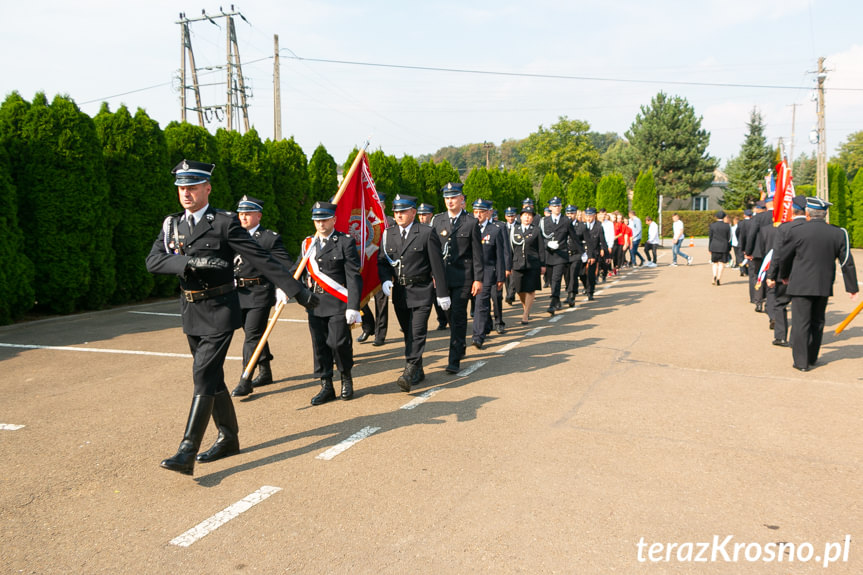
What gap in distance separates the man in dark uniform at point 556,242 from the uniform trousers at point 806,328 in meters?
5.14

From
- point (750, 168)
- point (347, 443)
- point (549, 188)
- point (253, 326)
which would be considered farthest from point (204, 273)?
point (750, 168)

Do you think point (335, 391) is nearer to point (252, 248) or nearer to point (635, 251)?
point (252, 248)

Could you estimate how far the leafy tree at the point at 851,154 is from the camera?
10512cm

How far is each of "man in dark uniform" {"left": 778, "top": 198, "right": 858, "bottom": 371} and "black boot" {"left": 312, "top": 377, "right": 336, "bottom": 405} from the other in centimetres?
520

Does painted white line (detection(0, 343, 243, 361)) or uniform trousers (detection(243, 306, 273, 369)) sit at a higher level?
uniform trousers (detection(243, 306, 273, 369))

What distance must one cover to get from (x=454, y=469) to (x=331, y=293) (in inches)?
102

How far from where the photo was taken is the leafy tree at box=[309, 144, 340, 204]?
19578 mm

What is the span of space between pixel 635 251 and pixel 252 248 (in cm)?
2310

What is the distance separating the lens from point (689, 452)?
15.8 feet

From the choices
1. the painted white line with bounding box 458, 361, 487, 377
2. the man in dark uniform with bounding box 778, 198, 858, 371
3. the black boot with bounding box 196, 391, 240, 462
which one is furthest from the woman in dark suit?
the black boot with bounding box 196, 391, 240, 462

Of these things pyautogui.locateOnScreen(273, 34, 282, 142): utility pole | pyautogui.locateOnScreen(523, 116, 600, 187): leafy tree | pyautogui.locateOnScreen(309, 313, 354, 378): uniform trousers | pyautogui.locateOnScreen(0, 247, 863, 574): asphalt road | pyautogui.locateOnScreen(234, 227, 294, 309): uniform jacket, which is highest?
pyautogui.locateOnScreen(523, 116, 600, 187): leafy tree

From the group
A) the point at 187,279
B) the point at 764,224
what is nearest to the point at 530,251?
the point at 764,224

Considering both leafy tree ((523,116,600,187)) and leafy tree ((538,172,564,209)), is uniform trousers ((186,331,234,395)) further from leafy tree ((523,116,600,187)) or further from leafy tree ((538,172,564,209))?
leafy tree ((523,116,600,187))

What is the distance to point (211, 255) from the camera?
4566 mm
